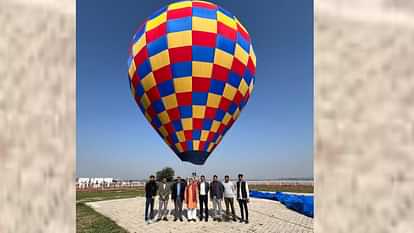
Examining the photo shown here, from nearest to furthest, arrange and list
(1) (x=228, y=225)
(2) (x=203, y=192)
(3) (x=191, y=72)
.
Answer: (1) (x=228, y=225), (2) (x=203, y=192), (3) (x=191, y=72)

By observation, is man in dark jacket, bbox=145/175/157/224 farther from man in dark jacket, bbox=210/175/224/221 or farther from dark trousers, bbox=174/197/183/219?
man in dark jacket, bbox=210/175/224/221

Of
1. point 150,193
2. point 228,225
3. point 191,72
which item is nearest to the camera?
point 228,225

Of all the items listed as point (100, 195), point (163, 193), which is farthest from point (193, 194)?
point (100, 195)

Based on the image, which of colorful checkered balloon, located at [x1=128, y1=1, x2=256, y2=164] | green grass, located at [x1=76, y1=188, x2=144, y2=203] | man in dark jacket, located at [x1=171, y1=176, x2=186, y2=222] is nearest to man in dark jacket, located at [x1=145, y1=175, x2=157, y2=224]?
man in dark jacket, located at [x1=171, y1=176, x2=186, y2=222]

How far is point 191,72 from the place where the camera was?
30.5 feet

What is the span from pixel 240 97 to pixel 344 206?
32.8 feet

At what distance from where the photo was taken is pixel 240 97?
10289 millimetres

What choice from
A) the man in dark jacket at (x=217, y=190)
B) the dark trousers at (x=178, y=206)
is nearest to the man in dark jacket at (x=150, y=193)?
the dark trousers at (x=178, y=206)

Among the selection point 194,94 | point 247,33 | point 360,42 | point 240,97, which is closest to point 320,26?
point 360,42

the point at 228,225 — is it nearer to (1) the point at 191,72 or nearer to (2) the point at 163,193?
(2) the point at 163,193

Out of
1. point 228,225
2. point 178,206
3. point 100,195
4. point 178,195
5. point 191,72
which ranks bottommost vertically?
point 100,195

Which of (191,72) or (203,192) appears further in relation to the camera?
(191,72)

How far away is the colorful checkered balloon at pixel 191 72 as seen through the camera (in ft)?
30.5

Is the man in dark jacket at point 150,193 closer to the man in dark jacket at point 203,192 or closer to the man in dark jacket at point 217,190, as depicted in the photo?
the man in dark jacket at point 203,192
